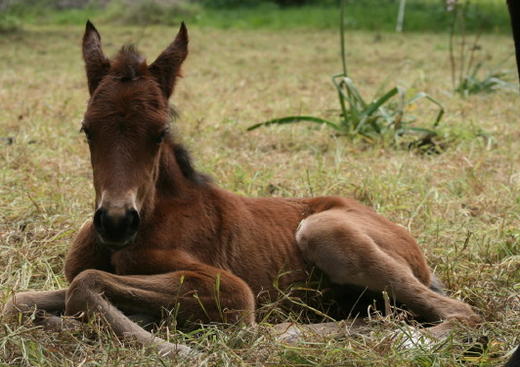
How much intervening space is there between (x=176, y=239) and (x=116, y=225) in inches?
28.4

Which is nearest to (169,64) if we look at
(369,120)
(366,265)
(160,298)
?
(160,298)

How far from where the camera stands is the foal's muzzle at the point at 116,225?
3.43 metres

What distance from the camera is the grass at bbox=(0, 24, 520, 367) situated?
348 centimetres

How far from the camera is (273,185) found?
6.63 metres

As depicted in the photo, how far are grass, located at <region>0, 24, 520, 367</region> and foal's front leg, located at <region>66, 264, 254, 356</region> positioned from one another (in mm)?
111

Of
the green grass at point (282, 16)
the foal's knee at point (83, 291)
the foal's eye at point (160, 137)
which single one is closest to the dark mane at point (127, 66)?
the foal's eye at point (160, 137)

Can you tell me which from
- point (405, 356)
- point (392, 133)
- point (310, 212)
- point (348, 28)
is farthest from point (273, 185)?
point (348, 28)

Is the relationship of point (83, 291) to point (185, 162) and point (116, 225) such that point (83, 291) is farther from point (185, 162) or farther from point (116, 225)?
point (185, 162)

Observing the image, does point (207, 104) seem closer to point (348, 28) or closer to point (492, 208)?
point (492, 208)

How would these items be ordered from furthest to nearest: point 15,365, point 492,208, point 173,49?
point 492,208 < point 173,49 < point 15,365

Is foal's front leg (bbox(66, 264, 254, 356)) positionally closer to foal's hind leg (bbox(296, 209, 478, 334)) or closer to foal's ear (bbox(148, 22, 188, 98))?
foal's hind leg (bbox(296, 209, 478, 334))

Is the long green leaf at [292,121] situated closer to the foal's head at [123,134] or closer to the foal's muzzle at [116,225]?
the foal's head at [123,134]

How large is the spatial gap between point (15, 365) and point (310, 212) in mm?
2263

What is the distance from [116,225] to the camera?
3.43 m
